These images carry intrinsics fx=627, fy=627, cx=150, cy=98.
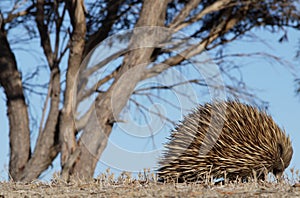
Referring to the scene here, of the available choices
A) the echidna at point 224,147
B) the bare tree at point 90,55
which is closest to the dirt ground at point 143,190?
the echidna at point 224,147

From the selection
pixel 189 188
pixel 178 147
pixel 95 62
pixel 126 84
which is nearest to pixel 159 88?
pixel 95 62

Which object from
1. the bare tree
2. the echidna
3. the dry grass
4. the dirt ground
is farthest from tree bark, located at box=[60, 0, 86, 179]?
the dirt ground

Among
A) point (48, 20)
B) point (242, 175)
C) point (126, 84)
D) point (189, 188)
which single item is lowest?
point (189, 188)

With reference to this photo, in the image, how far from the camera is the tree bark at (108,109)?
12328 millimetres

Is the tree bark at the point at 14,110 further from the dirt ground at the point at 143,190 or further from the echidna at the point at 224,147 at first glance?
the dirt ground at the point at 143,190

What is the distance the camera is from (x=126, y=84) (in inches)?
497

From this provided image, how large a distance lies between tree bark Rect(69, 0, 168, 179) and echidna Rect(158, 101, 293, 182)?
527cm

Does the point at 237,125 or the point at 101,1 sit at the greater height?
the point at 101,1

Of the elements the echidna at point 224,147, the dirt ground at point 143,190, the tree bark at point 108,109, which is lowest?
the dirt ground at point 143,190

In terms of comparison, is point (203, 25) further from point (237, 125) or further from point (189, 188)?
point (189, 188)

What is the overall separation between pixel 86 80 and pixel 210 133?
7833 mm

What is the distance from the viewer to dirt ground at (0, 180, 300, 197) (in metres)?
4.95

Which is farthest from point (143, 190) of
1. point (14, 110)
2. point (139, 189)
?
point (14, 110)

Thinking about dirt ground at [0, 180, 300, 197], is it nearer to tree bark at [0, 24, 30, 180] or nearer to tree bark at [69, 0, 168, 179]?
tree bark at [69, 0, 168, 179]
